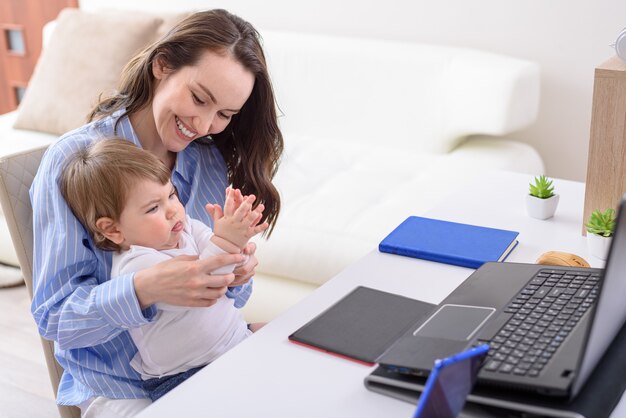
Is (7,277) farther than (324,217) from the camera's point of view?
Yes

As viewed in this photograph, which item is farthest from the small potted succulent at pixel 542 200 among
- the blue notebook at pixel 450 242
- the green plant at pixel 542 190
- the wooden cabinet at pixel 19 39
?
the wooden cabinet at pixel 19 39

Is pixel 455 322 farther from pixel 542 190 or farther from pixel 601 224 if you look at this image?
pixel 542 190

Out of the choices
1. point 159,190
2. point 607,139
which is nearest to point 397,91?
point 607,139

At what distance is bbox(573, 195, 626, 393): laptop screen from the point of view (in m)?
0.83

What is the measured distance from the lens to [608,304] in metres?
0.90

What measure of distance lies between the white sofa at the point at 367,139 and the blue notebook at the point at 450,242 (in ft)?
2.47

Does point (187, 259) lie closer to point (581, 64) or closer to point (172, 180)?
point (172, 180)

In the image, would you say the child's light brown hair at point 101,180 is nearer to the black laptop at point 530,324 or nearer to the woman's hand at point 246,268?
the woman's hand at point 246,268

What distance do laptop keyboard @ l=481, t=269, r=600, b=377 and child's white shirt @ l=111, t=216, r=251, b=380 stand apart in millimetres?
508

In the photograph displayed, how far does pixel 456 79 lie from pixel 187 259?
1.74 metres

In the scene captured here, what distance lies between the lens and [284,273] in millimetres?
2342

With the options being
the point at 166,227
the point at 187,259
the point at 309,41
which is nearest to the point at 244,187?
the point at 166,227

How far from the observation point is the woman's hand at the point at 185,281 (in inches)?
45.8

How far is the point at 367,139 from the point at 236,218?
179 centimetres
